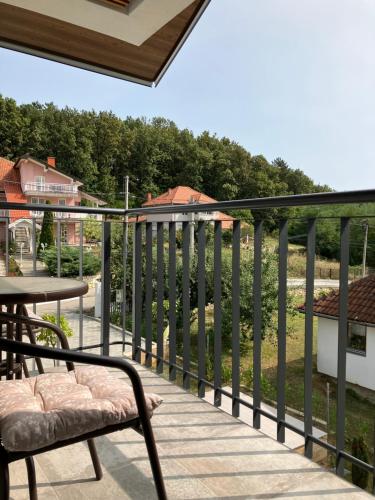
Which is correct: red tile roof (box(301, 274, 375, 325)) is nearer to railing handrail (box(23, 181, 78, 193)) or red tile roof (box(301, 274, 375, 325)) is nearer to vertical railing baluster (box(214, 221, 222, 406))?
vertical railing baluster (box(214, 221, 222, 406))

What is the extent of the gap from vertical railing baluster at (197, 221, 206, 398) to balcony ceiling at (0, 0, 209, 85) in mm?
1414

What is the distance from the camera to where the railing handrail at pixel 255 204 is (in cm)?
121

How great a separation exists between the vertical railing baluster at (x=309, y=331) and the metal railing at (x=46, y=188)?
33472mm

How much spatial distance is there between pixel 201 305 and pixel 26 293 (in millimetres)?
1005

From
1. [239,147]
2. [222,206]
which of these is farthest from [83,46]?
[239,147]

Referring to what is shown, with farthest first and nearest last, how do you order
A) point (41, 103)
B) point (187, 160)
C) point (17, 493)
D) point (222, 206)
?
point (187, 160), point (41, 103), point (222, 206), point (17, 493)

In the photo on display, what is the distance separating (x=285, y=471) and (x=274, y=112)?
58.0 metres

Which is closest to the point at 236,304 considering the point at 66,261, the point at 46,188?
the point at 66,261

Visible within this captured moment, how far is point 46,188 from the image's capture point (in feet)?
107

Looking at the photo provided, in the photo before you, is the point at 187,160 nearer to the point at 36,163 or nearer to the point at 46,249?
the point at 36,163

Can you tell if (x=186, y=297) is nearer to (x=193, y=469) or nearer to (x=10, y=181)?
(x=193, y=469)

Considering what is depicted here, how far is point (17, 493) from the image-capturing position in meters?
1.33

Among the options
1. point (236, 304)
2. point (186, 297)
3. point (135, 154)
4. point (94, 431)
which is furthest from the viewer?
point (135, 154)

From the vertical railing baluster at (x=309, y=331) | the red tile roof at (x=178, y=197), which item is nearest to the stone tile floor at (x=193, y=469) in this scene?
the vertical railing baluster at (x=309, y=331)
